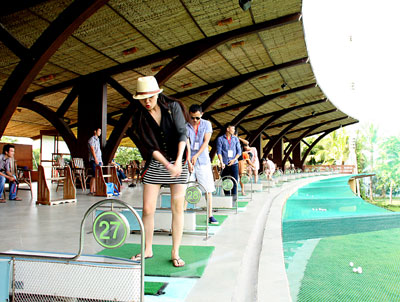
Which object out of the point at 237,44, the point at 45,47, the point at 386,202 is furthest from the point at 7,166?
the point at 386,202

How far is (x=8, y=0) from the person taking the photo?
6.48 m

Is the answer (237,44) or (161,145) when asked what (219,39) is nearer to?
(237,44)

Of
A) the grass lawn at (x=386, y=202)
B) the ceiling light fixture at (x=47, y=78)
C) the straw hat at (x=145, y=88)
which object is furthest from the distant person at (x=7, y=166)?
the grass lawn at (x=386, y=202)

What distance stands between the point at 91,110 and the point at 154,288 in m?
9.73

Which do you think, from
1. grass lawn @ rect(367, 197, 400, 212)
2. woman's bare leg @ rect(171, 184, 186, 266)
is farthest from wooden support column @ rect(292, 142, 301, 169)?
woman's bare leg @ rect(171, 184, 186, 266)

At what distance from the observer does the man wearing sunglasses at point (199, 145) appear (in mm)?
4605

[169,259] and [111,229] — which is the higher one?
[111,229]

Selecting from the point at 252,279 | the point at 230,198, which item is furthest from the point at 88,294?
the point at 230,198

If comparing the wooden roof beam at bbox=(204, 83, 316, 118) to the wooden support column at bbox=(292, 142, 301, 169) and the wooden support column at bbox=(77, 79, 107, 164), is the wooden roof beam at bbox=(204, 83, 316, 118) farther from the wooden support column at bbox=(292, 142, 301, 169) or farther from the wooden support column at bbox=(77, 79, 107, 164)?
the wooden support column at bbox=(292, 142, 301, 169)

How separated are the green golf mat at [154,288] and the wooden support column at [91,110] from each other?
30.6 ft

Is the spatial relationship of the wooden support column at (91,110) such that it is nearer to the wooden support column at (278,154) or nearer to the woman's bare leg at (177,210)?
the woman's bare leg at (177,210)

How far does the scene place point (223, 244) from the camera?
158 inches

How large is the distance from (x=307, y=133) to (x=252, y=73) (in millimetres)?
23402

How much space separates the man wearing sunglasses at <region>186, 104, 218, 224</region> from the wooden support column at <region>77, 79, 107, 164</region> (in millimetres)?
7075
